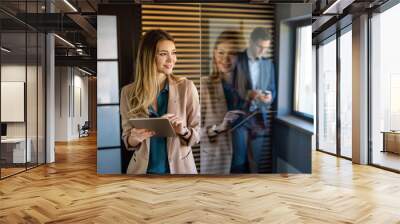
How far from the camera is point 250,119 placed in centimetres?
632

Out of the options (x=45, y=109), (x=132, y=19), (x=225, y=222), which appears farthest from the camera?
(x=45, y=109)

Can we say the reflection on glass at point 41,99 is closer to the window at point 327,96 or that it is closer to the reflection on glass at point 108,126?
the reflection on glass at point 108,126

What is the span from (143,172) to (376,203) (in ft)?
11.5

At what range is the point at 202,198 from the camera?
489 centimetres

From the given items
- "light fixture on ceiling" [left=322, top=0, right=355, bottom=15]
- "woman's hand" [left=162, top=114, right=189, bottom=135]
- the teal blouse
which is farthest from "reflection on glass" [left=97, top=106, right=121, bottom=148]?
"light fixture on ceiling" [left=322, top=0, right=355, bottom=15]

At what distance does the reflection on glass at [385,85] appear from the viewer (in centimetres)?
721

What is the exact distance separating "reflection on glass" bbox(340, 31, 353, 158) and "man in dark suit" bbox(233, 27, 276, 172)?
11.2ft

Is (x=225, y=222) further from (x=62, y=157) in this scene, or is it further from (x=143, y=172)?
(x=62, y=157)

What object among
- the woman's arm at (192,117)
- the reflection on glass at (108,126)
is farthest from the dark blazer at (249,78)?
the reflection on glass at (108,126)

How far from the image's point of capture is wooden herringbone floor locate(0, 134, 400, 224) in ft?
13.1

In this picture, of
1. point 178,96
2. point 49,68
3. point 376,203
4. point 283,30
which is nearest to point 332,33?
point 283,30

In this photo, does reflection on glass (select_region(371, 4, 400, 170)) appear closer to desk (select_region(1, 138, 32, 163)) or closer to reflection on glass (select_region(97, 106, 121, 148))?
reflection on glass (select_region(97, 106, 121, 148))

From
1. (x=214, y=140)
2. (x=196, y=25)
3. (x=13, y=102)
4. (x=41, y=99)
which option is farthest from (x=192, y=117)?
(x=41, y=99)

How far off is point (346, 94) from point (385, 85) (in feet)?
5.65
